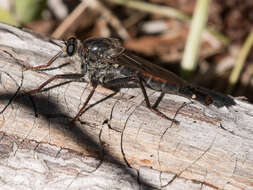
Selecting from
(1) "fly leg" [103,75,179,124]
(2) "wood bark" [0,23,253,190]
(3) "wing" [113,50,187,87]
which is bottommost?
(2) "wood bark" [0,23,253,190]

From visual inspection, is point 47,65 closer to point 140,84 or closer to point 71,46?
point 71,46

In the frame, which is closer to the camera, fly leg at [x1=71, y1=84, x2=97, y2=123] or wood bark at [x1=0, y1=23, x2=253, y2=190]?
wood bark at [x1=0, y1=23, x2=253, y2=190]

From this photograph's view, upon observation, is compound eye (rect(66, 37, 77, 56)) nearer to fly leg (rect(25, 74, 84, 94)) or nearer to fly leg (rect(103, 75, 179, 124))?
fly leg (rect(25, 74, 84, 94))

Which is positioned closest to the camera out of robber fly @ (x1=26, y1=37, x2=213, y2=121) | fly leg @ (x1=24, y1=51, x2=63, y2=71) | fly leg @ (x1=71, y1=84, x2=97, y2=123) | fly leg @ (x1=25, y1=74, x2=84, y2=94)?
fly leg @ (x1=71, y1=84, x2=97, y2=123)

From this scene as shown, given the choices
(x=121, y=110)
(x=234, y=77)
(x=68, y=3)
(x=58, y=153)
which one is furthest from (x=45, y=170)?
(x=68, y=3)

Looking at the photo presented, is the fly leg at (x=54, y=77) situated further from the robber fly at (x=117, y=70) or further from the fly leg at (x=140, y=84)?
the fly leg at (x=140, y=84)

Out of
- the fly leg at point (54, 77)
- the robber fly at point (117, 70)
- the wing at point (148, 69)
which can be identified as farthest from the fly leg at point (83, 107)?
the wing at point (148, 69)

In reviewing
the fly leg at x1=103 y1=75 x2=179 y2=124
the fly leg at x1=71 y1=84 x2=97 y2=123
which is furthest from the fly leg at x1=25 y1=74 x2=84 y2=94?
the fly leg at x1=103 y1=75 x2=179 y2=124

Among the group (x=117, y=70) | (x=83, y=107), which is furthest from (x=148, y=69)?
(x=83, y=107)

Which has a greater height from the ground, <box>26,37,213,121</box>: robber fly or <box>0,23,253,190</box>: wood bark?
<box>26,37,213,121</box>: robber fly
